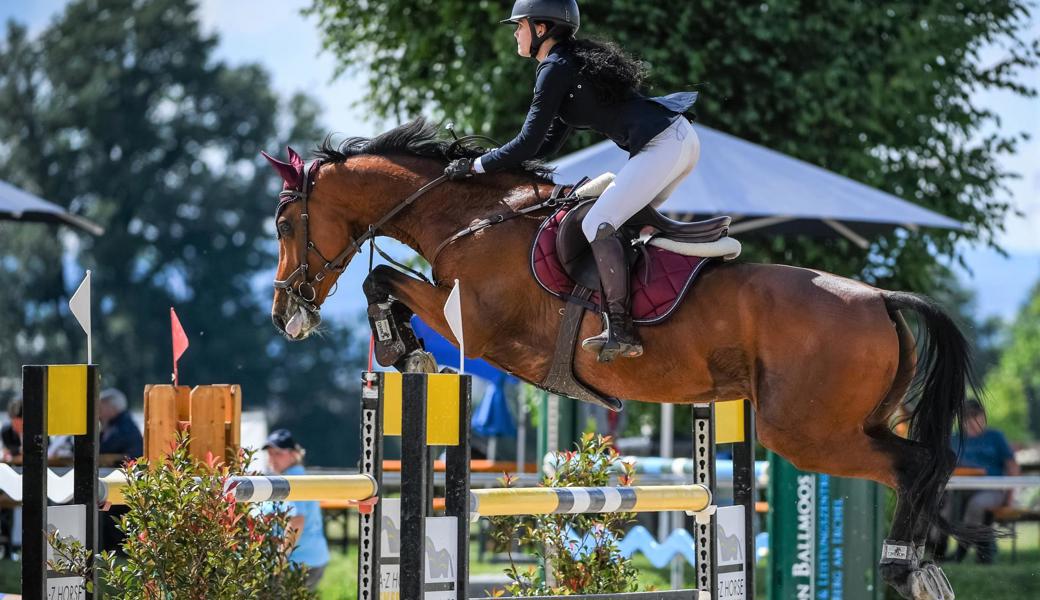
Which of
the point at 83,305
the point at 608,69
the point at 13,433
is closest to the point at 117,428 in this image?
the point at 13,433

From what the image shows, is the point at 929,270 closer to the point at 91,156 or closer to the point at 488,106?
the point at 488,106

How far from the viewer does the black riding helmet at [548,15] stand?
464cm

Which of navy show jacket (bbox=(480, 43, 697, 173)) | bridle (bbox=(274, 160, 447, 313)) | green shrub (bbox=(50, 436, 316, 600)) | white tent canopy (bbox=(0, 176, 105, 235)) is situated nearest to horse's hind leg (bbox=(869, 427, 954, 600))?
navy show jacket (bbox=(480, 43, 697, 173))

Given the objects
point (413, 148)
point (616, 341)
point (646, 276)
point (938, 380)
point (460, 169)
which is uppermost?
point (413, 148)

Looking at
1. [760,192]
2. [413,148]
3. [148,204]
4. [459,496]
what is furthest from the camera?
[148,204]

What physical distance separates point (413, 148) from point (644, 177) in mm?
1002

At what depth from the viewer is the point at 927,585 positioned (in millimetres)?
4426

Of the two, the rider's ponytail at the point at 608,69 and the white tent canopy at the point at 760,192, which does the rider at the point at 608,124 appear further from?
the white tent canopy at the point at 760,192

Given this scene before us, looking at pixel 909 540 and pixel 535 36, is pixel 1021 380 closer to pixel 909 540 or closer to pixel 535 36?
pixel 909 540

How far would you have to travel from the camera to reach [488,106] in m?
11.5

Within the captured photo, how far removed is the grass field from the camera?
823 centimetres

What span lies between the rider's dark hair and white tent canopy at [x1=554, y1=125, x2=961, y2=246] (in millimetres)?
2743

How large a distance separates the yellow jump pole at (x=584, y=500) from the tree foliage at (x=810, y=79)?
658 centimetres

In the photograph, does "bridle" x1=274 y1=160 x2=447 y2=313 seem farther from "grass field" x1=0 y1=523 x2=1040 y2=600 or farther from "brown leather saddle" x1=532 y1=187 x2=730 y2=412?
"grass field" x1=0 y1=523 x2=1040 y2=600
